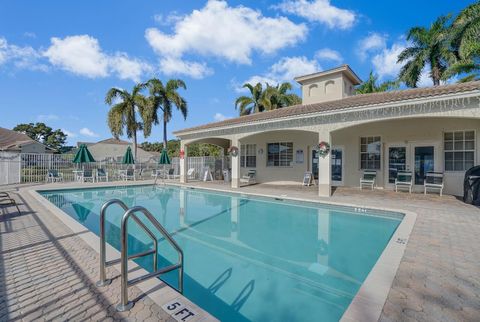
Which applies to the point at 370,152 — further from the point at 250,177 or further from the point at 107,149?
the point at 107,149

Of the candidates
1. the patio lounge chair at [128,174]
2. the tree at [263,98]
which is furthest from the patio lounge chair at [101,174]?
the tree at [263,98]

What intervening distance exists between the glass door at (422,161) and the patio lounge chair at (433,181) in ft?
1.38

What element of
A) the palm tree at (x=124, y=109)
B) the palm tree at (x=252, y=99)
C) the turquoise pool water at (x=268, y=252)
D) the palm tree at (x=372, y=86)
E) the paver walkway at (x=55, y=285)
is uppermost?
the palm tree at (x=372, y=86)

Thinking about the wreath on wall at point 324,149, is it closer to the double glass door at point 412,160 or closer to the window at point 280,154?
the double glass door at point 412,160

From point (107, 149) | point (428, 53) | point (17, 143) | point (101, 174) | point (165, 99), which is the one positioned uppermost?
point (428, 53)

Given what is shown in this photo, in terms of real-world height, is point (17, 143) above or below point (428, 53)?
below

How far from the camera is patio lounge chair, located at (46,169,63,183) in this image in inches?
722

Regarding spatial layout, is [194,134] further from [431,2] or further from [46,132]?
[46,132]

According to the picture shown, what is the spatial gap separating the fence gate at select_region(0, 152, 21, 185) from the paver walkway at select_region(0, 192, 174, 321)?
50.1ft

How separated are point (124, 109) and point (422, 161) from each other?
2437 cm

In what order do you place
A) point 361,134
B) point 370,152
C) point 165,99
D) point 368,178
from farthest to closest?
1. point 165,99
2. point 361,134
3. point 370,152
4. point 368,178

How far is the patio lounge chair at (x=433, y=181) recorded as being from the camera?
11830mm

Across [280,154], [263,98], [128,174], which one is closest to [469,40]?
[280,154]

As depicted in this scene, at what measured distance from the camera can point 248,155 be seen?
2008cm
